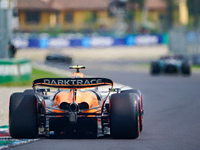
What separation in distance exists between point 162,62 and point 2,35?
1190 centimetres

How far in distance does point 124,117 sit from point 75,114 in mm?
801

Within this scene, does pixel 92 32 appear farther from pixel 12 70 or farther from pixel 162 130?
pixel 162 130

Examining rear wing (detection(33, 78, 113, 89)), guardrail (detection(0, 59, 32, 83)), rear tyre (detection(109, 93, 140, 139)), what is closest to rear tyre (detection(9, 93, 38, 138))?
rear wing (detection(33, 78, 113, 89))

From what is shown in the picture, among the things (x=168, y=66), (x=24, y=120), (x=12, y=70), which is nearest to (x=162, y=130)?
(x=24, y=120)

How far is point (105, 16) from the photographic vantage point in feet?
256

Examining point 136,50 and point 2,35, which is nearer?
point 2,35

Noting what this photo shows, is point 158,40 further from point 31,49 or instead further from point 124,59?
point 31,49

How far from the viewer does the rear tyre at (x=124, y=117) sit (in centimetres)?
1006

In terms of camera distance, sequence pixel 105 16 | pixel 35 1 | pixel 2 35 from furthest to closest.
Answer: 1. pixel 105 16
2. pixel 35 1
3. pixel 2 35

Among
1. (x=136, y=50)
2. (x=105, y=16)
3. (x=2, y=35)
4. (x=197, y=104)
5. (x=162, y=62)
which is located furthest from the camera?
(x=105, y=16)

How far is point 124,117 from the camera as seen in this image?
10055mm


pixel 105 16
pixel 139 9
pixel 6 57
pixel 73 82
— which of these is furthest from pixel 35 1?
pixel 73 82

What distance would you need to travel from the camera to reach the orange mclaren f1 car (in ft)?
32.8

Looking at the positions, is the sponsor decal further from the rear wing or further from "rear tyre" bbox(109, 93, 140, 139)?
"rear tyre" bbox(109, 93, 140, 139)
